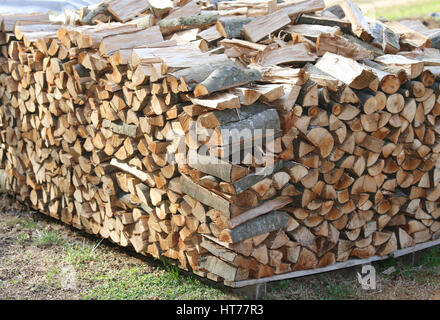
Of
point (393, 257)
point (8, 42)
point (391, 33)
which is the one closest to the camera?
point (393, 257)

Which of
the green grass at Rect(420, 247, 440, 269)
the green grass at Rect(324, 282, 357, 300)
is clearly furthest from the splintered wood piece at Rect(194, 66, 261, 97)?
the green grass at Rect(420, 247, 440, 269)

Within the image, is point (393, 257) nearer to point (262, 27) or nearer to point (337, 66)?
point (337, 66)

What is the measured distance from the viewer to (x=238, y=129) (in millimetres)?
3057

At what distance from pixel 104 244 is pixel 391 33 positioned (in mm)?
2728

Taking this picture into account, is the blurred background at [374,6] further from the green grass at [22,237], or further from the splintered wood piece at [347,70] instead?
the green grass at [22,237]

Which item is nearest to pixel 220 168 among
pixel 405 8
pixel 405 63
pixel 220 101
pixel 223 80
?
pixel 220 101

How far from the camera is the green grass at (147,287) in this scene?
359 cm

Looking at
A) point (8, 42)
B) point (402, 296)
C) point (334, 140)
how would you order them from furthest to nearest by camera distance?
point (8, 42) < point (402, 296) < point (334, 140)

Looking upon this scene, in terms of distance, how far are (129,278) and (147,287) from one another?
0.63ft

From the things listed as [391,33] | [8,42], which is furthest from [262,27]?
[8,42]

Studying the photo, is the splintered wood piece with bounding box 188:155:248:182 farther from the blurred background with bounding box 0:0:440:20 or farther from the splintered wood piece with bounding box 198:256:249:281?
the blurred background with bounding box 0:0:440:20

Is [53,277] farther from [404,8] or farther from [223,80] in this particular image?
[404,8]

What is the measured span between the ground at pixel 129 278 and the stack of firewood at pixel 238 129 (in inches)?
6.1

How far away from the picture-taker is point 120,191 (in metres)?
4.07
